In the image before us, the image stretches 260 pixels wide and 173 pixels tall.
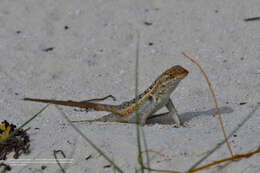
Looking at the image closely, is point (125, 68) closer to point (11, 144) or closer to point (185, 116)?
point (185, 116)

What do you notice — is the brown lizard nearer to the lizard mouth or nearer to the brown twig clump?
the lizard mouth

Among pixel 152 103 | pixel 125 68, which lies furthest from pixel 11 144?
pixel 125 68

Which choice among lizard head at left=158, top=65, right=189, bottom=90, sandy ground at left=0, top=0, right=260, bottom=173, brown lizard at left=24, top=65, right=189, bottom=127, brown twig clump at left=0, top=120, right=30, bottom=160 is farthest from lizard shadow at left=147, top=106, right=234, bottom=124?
brown twig clump at left=0, top=120, right=30, bottom=160

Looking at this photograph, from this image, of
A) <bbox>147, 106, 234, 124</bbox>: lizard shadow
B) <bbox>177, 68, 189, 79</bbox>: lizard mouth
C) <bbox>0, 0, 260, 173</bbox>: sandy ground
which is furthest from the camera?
<bbox>147, 106, 234, 124</bbox>: lizard shadow

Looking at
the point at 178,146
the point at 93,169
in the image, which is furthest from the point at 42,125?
the point at 178,146

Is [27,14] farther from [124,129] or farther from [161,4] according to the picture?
[124,129]

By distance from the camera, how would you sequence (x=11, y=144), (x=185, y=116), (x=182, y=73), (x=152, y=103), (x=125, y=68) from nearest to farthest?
1. (x=11, y=144)
2. (x=182, y=73)
3. (x=152, y=103)
4. (x=185, y=116)
5. (x=125, y=68)

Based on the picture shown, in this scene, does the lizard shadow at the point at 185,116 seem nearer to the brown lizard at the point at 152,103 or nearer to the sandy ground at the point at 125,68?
the sandy ground at the point at 125,68

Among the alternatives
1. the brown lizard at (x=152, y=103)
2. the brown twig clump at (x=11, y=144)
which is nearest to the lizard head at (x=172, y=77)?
the brown lizard at (x=152, y=103)
